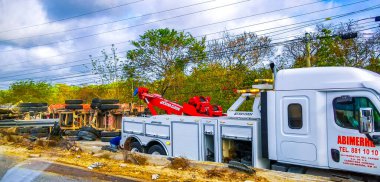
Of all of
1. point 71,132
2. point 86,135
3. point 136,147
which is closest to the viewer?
point 136,147

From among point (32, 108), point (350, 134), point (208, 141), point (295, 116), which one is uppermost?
point (295, 116)

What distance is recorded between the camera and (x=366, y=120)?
5.63 metres

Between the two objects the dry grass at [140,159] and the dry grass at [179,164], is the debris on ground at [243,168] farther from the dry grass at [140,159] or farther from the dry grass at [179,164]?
the dry grass at [140,159]

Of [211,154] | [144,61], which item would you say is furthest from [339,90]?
[144,61]

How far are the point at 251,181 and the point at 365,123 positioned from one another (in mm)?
2036

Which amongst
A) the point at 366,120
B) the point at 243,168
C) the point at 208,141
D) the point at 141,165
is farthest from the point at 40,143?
the point at 366,120

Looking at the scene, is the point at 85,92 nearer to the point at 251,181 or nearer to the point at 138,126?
the point at 138,126

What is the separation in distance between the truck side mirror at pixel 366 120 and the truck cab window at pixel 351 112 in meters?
0.30

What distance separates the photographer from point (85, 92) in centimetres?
4134

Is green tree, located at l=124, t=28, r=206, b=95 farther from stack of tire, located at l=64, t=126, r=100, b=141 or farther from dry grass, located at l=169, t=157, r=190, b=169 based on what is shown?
dry grass, located at l=169, t=157, r=190, b=169

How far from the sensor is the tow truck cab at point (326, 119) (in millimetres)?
5914

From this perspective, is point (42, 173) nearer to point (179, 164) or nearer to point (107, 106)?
point (179, 164)

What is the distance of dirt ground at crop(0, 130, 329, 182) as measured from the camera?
5613mm

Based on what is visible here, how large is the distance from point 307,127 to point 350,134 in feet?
2.50
